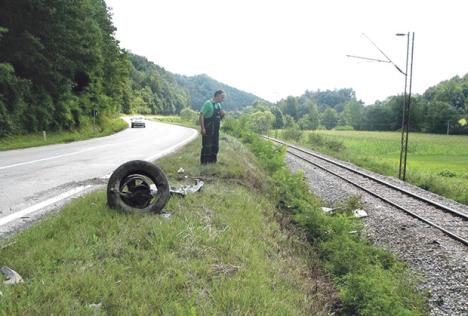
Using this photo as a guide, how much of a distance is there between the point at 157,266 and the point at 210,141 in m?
5.86

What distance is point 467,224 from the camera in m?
8.89

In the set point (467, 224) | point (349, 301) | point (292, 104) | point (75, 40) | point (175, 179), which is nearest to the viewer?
point (349, 301)

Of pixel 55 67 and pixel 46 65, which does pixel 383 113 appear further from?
pixel 46 65

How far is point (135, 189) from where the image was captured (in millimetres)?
4891

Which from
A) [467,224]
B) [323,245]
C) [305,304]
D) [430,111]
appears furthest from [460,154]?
[430,111]

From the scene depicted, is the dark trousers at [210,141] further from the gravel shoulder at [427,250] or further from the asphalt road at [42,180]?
the gravel shoulder at [427,250]

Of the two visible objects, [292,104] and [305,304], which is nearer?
[305,304]

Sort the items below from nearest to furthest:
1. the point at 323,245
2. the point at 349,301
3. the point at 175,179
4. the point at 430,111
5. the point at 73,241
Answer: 1. the point at 73,241
2. the point at 349,301
3. the point at 323,245
4. the point at 175,179
5. the point at 430,111

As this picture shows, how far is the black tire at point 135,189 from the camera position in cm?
472

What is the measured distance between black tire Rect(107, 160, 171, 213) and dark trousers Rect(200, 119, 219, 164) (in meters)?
3.75

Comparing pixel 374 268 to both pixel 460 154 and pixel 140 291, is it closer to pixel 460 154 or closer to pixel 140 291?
pixel 140 291

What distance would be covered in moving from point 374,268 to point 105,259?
436 cm

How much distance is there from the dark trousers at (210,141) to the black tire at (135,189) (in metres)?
3.75

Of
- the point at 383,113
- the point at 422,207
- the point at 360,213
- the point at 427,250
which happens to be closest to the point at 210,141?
the point at 360,213
